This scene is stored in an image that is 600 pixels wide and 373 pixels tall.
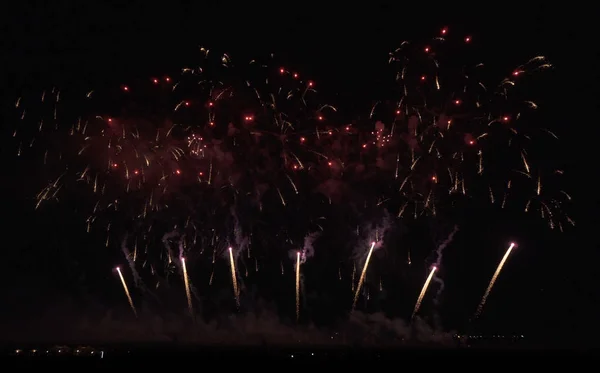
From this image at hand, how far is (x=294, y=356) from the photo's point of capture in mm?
15188

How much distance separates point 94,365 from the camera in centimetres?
1385

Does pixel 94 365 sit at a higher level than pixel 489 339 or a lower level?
higher

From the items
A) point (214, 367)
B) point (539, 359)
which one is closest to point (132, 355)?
point (214, 367)

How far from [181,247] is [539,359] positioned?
11298mm

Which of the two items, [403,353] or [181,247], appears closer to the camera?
[181,247]

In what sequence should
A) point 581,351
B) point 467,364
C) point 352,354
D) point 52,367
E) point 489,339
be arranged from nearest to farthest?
point 52,367 → point 467,364 → point 352,354 → point 581,351 → point 489,339

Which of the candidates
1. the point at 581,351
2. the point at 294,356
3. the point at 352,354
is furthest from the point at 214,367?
the point at 581,351

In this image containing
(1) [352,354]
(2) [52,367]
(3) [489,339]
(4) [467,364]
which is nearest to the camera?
(2) [52,367]

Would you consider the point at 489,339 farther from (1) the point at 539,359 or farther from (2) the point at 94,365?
(2) the point at 94,365

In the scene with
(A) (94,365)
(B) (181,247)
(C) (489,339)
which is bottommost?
(C) (489,339)

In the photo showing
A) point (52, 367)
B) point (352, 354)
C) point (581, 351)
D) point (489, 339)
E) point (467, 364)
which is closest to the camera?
point (52, 367)

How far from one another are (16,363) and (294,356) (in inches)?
300

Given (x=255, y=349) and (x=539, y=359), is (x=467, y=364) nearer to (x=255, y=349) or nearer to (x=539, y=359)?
(x=539, y=359)

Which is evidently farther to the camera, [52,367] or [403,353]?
[403,353]
